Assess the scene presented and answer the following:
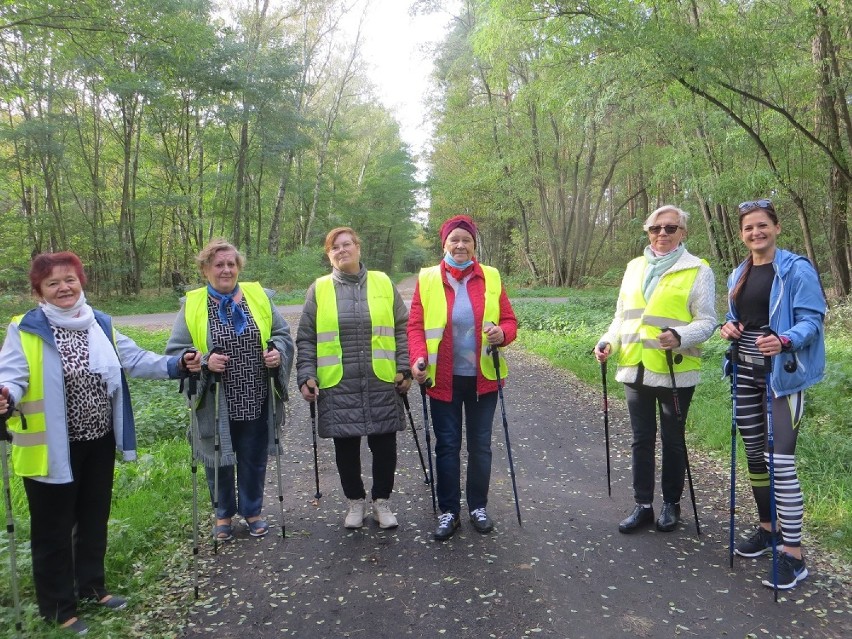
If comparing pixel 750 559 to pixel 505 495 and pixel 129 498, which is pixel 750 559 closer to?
pixel 505 495

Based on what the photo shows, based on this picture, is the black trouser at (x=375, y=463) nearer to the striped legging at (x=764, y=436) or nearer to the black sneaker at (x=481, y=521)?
the black sneaker at (x=481, y=521)

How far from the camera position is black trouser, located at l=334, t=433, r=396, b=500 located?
3885 millimetres

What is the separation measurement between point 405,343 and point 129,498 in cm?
234

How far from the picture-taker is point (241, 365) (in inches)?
146

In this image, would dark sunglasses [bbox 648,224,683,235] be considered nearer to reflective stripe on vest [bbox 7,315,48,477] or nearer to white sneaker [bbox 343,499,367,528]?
white sneaker [bbox 343,499,367,528]

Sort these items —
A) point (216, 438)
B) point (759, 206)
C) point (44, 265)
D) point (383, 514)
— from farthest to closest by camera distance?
point (383, 514) → point (216, 438) → point (759, 206) → point (44, 265)

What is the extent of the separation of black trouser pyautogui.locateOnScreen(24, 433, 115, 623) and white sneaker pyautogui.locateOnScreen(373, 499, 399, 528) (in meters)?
1.67

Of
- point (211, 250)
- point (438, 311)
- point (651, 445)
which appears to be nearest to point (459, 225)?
point (438, 311)

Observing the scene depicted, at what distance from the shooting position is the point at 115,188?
24531 mm

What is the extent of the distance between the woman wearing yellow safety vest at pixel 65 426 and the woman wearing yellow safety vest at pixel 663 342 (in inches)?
122

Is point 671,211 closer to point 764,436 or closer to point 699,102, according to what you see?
point 764,436

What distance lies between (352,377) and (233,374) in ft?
2.54

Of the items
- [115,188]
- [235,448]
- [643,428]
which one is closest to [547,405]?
[643,428]

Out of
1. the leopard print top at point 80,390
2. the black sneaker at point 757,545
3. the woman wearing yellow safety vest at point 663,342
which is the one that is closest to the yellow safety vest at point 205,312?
the leopard print top at point 80,390
